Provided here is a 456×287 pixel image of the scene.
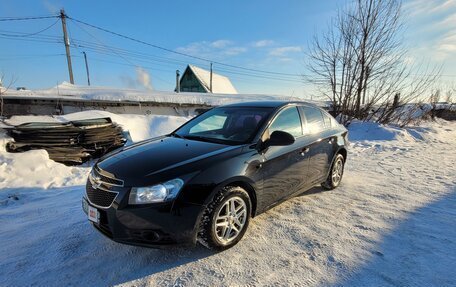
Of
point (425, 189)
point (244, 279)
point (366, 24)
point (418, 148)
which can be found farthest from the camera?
point (366, 24)

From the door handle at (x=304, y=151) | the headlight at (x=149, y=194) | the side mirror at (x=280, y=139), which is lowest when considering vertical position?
the headlight at (x=149, y=194)

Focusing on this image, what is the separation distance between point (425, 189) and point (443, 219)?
1.37m

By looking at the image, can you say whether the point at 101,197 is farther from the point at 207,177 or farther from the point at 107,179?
the point at 207,177

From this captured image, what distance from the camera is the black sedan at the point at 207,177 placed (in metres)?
2.49

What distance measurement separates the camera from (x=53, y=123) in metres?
6.31

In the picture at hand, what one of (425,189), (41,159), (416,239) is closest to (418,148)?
(425,189)

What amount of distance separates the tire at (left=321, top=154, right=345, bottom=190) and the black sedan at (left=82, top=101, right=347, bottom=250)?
682 millimetres

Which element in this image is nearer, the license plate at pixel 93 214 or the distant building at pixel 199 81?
the license plate at pixel 93 214

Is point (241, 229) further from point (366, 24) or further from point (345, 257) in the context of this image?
point (366, 24)

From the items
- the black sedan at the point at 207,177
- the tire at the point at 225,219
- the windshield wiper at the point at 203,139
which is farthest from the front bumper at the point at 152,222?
the windshield wiper at the point at 203,139

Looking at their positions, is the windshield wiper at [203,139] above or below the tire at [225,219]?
above

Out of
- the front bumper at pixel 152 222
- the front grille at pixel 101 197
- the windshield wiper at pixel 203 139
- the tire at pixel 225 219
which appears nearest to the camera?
the front bumper at pixel 152 222

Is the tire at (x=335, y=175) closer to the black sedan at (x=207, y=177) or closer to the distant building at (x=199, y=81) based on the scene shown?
the black sedan at (x=207, y=177)

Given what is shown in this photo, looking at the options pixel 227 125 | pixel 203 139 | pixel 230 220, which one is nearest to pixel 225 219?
pixel 230 220
